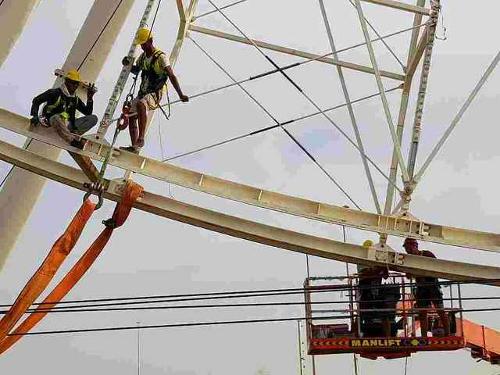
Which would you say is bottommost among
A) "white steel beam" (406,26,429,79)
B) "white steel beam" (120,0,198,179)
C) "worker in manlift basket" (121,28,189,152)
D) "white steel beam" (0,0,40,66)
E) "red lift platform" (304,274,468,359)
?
"red lift platform" (304,274,468,359)

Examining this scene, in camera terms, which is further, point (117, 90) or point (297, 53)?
point (297, 53)

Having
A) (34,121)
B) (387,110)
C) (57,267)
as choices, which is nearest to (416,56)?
(387,110)

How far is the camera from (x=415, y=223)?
1252cm

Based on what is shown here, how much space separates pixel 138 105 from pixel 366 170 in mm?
4124

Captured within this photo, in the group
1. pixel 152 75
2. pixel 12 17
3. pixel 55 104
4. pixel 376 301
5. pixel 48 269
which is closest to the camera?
pixel 48 269

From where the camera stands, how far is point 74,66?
18.0 meters

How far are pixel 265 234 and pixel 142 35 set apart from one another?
3.31 metres

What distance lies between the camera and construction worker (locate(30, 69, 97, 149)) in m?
12.4

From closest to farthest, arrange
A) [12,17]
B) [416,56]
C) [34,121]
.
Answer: [34,121]
[12,17]
[416,56]

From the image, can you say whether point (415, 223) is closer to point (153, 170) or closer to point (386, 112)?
point (386, 112)

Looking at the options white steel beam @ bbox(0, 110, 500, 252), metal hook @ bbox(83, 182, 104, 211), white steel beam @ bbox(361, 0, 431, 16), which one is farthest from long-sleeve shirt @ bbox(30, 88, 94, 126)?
white steel beam @ bbox(361, 0, 431, 16)

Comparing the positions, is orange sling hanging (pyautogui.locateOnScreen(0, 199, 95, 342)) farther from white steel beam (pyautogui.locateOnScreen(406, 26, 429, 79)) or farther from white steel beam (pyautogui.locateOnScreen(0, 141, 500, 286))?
white steel beam (pyautogui.locateOnScreen(406, 26, 429, 79))

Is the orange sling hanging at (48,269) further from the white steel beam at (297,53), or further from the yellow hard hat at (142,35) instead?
the white steel beam at (297,53)

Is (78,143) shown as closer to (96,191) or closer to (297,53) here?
(96,191)
